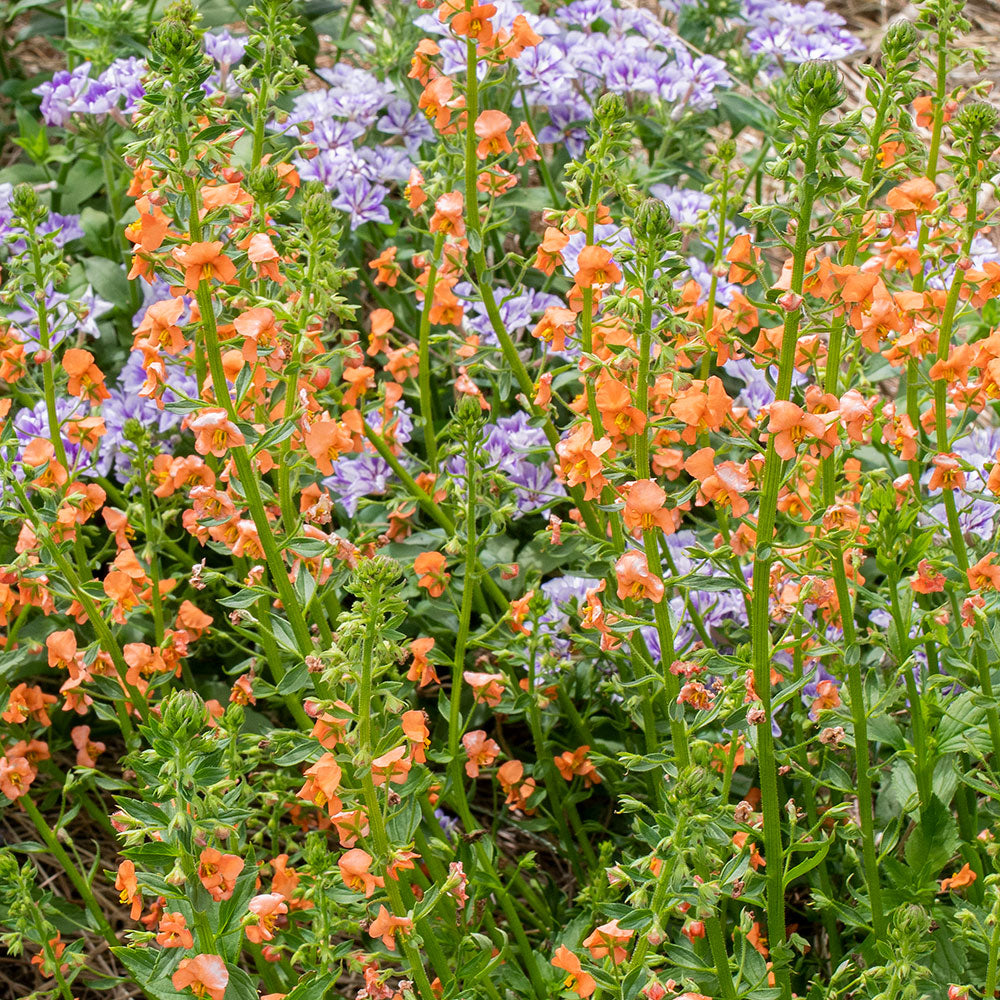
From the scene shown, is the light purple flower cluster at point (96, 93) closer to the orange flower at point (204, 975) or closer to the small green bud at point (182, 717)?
the small green bud at point (182, 717)

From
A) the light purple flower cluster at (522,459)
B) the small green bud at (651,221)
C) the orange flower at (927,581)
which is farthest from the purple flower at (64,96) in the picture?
the orange flower at (927,581)

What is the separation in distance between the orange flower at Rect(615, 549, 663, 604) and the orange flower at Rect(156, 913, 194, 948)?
2.33 ft

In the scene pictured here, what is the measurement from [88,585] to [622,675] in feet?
3.31

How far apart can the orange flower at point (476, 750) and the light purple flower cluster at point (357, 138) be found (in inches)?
54.1

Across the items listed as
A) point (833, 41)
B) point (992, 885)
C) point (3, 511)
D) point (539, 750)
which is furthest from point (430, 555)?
point (833, 41)

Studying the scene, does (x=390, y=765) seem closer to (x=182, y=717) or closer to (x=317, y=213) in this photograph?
(x=182, y=717)

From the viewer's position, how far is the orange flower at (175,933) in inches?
61.0

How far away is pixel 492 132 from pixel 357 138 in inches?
49.2

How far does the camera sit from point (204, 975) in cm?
149

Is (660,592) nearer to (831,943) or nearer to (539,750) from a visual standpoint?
(539,750)

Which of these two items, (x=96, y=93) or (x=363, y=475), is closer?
(x=363, y=475)

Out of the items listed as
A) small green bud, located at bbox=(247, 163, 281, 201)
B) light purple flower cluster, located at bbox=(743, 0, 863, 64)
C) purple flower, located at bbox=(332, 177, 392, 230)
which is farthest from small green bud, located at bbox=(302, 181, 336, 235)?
light purple flower cluster, located at bbox=(743, 0, 863, 64)

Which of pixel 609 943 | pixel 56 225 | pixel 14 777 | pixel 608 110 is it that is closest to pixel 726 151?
pixel 608 110

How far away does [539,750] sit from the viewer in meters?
2.26
